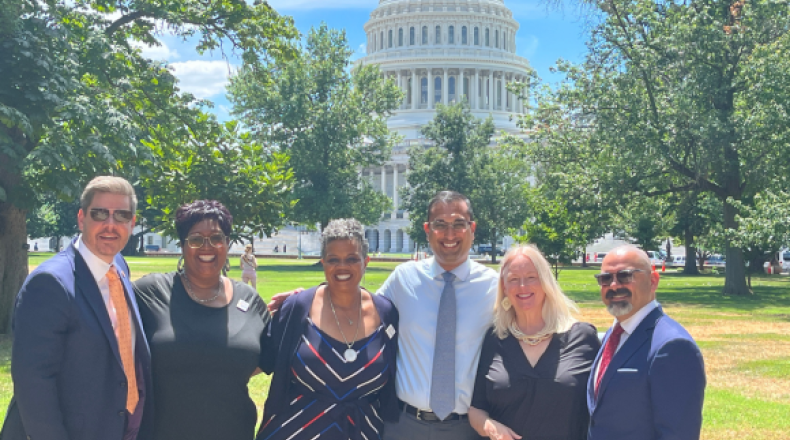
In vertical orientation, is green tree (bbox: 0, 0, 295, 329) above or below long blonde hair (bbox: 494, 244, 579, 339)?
above

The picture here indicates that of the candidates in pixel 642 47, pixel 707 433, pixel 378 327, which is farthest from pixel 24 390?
pixel 642 47

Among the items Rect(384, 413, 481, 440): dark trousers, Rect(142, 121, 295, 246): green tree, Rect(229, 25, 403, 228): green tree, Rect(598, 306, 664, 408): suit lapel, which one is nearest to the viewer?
Rect(598, 306, 664, 408): suit lapel

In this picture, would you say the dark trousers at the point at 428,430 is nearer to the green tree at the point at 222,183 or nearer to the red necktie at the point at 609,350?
the red necktie at the point at 609,350

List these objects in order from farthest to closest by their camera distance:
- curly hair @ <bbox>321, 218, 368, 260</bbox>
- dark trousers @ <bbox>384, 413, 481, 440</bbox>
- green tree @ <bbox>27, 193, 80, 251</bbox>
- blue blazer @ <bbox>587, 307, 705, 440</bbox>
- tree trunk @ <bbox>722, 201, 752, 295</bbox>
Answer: green tree @ <bbox>27, 193, 80, 251</bbox>, tree trunk @ <bbox>722, 201, 752, 295</bbox>, dark trousers @ <bbox>384, 413, 481, 440</bbox>, curly hair @ <bbox>321, 218, 368, 260</bbox>, blue blazer @ <bbox>587, 307, 705, 440</bbox>

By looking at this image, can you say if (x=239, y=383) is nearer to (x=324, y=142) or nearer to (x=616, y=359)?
(x=616, y=359)

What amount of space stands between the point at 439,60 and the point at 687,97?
280ft

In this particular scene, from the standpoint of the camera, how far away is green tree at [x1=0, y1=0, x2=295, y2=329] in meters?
13.0

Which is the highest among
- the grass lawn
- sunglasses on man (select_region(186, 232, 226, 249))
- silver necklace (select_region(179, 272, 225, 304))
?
sunglasses on man (select_region(186, 232, 226, 249))

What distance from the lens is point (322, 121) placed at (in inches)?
2019

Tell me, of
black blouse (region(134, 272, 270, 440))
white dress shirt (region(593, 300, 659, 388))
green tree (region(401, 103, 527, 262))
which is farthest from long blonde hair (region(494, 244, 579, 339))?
green tree (region(401, 103, 527, 262))

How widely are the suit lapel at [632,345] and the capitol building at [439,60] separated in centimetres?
10175

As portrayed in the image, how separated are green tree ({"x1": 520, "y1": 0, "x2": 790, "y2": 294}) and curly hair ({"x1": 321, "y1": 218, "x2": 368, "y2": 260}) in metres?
21.0

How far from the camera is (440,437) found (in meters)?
4.38

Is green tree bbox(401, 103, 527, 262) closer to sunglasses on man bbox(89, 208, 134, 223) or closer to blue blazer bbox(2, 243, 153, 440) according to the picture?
sunglasses on man bbox(89, 208, 134, 223)
